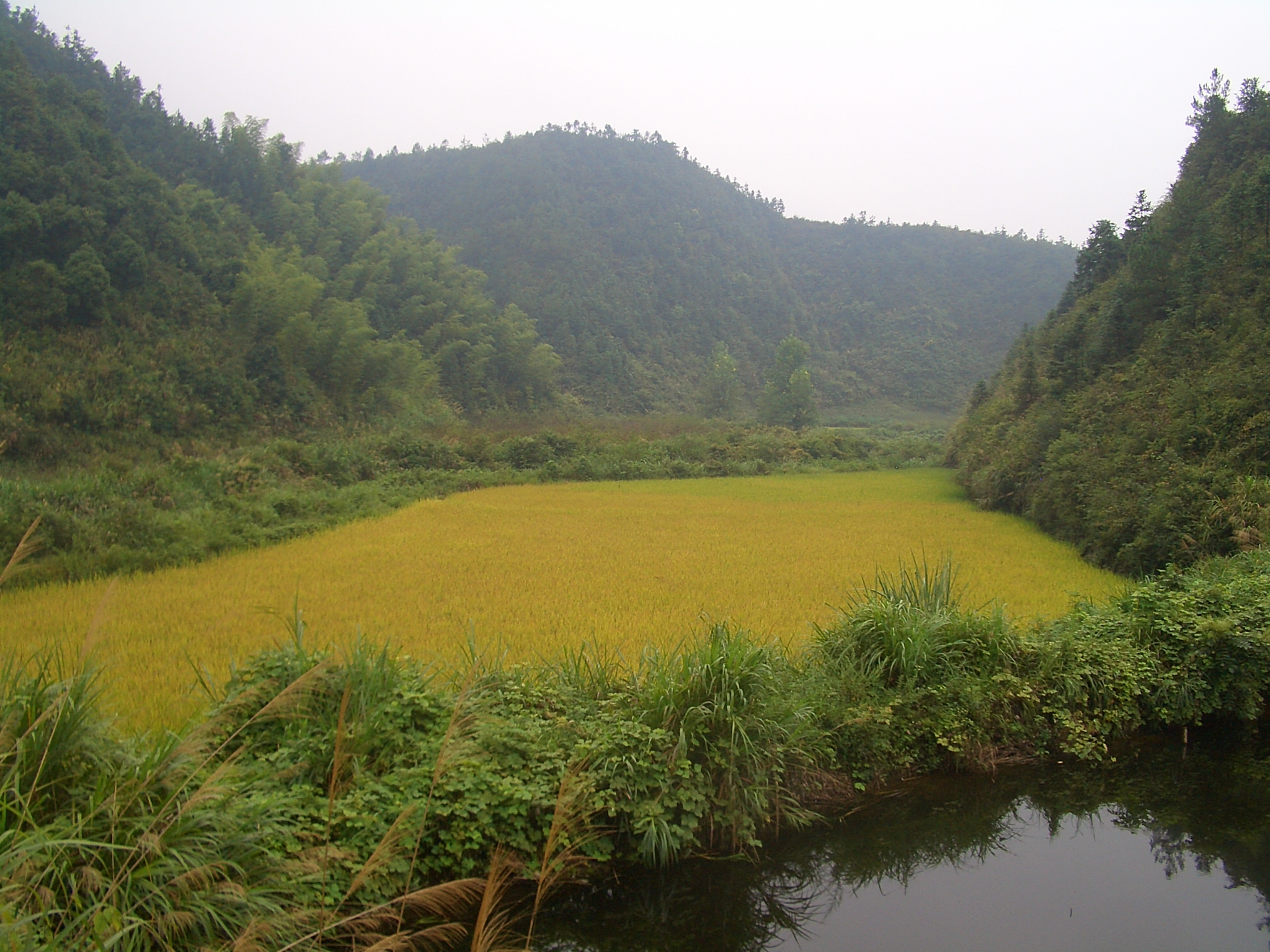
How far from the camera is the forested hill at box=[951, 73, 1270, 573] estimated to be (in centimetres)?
956

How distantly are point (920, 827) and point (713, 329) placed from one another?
66597mm

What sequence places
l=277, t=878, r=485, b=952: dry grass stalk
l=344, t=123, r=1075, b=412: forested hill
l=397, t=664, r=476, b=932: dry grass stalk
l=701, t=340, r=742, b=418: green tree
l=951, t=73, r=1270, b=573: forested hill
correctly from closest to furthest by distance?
Result: 1. l=397, t=664, r=476, b=932: dry grass stalk
2. l=277, t=878, r=485, b=952: dry grass stalk
3. l=951, t=73, r=1270, b=573: forested hill
4. l=701, t=340, r=742, b=418: green tree
5. l=344, t=123, r=1075, b=412: forested hill

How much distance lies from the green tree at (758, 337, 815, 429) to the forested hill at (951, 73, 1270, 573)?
1018 inches

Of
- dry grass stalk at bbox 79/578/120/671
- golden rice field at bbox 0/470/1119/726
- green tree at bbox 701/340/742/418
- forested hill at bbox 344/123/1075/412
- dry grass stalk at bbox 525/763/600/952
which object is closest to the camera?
dry grass stalk at bbox 79/578/120/671

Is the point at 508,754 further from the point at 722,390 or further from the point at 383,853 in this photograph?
the point at 722,390

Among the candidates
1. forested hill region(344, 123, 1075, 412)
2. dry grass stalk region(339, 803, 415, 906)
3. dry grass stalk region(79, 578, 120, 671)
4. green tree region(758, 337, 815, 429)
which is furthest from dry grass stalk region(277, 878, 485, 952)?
forested hill region(344, 123, 1075, 412)

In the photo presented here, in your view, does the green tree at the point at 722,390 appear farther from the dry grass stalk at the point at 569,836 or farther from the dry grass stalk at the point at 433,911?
the dry grass stalk at the point at 433,911

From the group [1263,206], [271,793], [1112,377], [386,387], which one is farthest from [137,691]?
[386,387]

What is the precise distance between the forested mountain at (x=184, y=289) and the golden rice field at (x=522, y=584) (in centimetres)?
1054

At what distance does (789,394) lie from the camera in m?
48.4

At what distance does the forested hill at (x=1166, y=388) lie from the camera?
956 cm

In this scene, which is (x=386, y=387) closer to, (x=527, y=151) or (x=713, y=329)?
(x=713, y=329)

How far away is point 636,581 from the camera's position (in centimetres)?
909

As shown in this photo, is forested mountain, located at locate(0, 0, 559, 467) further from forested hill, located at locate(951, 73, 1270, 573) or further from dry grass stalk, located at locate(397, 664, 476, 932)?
forested hill, located at locate(951, 73, 1270, 573)
